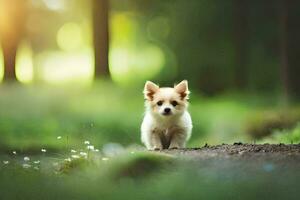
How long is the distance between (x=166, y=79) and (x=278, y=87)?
546 millimetres

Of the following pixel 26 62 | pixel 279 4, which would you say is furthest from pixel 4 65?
pixel 279 4

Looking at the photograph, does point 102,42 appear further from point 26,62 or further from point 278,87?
point 278,87

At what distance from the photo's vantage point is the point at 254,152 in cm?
354

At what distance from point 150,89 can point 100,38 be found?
15.8 inches

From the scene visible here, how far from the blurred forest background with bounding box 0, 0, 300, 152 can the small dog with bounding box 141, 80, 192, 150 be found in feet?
0.28

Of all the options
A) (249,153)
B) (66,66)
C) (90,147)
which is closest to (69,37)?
(66,66)

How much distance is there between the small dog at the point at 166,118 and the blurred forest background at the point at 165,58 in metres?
0.08

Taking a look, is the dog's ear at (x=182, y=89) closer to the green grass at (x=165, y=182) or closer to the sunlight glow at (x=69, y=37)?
the green grass at (x=165, y=182)

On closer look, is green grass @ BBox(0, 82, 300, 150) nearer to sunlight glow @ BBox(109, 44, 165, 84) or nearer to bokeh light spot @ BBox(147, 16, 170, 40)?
sunlight glow @ BBox(109, 44, 165, 84)

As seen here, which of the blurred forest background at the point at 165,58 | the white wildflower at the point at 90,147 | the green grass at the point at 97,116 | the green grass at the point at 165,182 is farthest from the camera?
the blurred forest background at the point at 165,58

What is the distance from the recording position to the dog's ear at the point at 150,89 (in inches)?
144

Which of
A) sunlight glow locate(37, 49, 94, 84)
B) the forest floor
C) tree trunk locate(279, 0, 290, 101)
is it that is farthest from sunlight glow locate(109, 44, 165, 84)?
tree trunk locate(279, 0, 290, 101)

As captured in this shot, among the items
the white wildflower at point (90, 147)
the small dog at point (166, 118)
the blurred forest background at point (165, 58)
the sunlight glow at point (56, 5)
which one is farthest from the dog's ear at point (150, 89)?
the sunlight glow at point (56, 5)

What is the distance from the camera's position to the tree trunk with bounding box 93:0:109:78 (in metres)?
3.86
